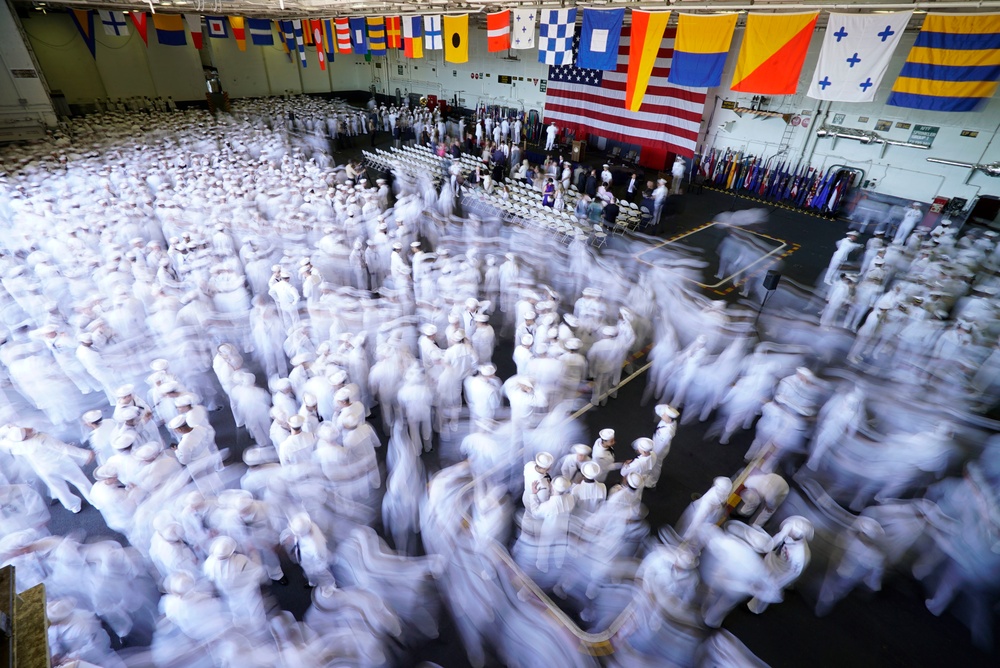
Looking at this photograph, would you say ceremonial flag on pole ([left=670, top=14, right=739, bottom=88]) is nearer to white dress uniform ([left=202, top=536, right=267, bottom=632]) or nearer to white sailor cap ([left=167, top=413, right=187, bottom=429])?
white sailor cap ([left=167, top=413, right=187, bottom=429])

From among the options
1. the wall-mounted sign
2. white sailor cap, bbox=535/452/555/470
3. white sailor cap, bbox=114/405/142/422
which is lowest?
white sailor cap, bbox=114/405/142/422

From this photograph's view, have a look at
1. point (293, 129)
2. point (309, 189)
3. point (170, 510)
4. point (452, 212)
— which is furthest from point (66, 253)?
point (293, 129)

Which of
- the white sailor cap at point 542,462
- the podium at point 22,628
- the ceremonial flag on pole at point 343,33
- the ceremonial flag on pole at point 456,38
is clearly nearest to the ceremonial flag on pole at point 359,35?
the ceremonial flag on pole at point 343,33

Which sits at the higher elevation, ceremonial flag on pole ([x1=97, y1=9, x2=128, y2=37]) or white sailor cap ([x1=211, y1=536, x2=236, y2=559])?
ceremonial flag on pole ([x1=97, y1=9, x2=128, y2=37])

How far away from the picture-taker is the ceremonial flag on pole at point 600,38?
34.4 ft

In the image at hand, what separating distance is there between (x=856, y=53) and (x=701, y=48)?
2.63 m

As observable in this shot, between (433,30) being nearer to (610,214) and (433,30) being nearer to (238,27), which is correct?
(610,214)

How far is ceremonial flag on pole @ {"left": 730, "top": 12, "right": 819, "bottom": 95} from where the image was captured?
8.05 metres

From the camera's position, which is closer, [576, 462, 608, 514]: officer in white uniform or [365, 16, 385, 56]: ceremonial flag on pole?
[576, 462, 608, 514]: officer in white uniform

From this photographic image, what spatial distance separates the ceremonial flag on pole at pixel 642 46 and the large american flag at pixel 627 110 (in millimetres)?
4694

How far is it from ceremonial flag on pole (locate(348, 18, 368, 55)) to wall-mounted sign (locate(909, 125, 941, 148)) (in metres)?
18.3

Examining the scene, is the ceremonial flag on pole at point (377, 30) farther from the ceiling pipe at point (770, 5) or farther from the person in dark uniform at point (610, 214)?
the person in dark uniform at point (610, 214)

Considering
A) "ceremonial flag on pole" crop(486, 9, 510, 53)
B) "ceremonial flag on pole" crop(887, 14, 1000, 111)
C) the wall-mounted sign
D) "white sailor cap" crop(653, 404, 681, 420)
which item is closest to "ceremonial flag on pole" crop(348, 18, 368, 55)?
"ceremonial flag on pole" crop(486, 9, 510, 53)

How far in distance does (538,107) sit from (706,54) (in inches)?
516
